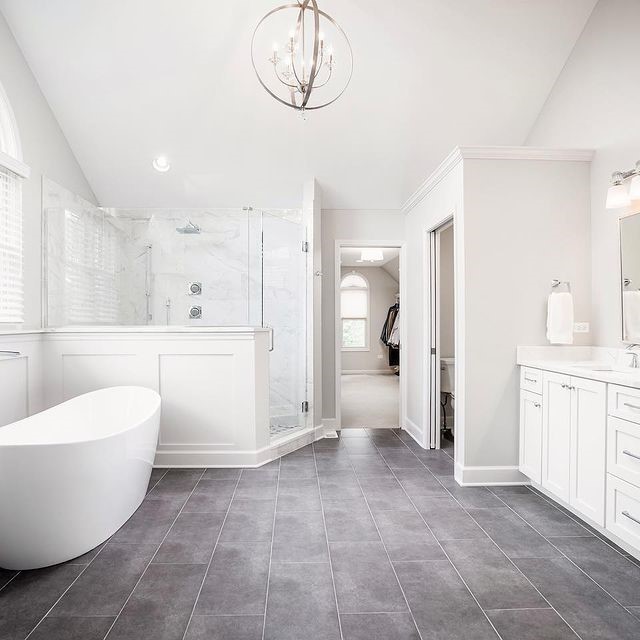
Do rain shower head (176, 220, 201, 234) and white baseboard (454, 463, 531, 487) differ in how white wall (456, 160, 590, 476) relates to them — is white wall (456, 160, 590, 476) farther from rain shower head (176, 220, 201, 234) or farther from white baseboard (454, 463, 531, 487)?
rain shower head (176, 220, 201, 234)

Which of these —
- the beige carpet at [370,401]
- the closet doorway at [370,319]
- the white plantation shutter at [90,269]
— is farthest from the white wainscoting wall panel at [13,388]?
the closet doorway at [370,319]

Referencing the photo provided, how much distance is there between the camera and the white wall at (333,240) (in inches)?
189

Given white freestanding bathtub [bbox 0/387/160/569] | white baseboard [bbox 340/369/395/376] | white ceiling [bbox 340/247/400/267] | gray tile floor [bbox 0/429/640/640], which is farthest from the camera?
white baseboard [bbox 340/369/395/376]

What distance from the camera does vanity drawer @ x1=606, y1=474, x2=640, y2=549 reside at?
2119mm

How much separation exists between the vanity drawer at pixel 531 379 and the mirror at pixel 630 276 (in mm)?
562

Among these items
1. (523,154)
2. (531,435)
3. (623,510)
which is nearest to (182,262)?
(523,154)

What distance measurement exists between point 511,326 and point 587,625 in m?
1.88

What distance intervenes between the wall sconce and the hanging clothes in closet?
Answer: 6.69 meters

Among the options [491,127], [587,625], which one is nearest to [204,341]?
[587,625]

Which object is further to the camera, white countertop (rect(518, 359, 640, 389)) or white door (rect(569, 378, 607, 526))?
white door (rect(569, 378, 607, 526))

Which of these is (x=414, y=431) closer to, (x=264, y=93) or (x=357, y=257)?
(x=264, y=93)

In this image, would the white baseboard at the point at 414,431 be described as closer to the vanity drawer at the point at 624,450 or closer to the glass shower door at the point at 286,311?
the glass shower door at the point at 286,311

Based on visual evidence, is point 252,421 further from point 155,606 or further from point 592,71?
point 592,71

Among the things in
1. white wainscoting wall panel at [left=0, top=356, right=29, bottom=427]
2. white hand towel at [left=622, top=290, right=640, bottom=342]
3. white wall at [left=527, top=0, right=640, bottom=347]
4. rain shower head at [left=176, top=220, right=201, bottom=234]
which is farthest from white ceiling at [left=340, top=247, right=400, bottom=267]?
white wainscoting wall panel at [left=0, top=356, right=29, bottom=427]
